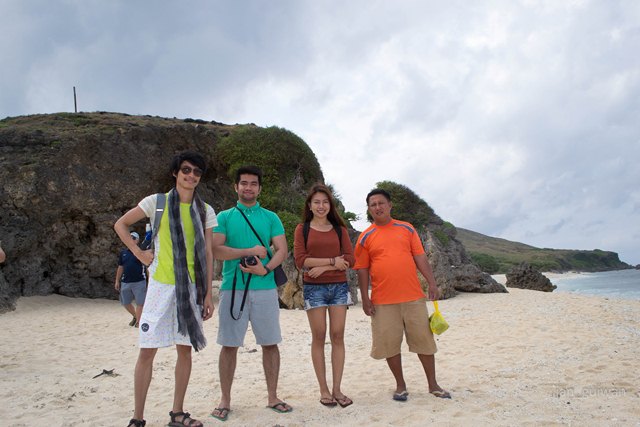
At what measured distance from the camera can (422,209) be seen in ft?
57.6

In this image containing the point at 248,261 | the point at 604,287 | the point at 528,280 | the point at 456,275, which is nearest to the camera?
the point at 248,261

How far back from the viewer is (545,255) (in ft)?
264

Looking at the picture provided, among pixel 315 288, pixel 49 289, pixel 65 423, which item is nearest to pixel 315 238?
pixel 315 288

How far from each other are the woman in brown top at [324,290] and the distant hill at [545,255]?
69368mm

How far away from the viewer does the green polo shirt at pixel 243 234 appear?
3.70 meters

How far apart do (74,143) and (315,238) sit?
1278 centimetres

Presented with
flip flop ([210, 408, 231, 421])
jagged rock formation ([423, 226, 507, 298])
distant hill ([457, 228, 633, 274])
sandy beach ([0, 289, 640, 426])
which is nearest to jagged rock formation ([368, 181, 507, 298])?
jagged rock formation ([423, 226, 507, 298])

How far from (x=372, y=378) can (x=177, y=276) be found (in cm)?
278

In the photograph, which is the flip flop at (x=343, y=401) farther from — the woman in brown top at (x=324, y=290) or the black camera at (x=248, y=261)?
the black camera at (x=248, y=261)

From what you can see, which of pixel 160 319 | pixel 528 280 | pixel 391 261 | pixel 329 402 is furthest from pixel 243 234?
pixel 528 280

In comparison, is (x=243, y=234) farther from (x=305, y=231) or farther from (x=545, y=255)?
(x=545, y=255)

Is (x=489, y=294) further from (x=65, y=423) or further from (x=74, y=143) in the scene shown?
(x=74, y=143)

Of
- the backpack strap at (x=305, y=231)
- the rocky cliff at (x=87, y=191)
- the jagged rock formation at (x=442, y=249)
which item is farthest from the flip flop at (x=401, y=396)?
the jagged rock formation at (x=442, y=249)

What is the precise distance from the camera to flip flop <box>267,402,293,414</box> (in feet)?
12.3
